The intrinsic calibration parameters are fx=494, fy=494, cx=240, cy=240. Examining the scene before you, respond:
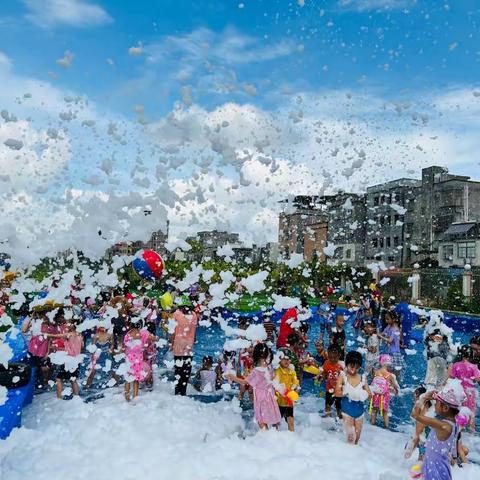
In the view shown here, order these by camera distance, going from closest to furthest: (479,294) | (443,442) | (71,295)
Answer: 1. (443,442)
2. (71,295)
3. (479,294)

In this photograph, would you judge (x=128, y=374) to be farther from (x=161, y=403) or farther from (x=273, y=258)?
(x=273, y=258)

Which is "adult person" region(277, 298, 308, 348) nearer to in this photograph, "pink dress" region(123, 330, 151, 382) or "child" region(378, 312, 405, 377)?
"child" region(378, 312, 405, 377)

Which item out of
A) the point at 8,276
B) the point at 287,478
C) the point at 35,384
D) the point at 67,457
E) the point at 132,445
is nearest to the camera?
the point at 287,478

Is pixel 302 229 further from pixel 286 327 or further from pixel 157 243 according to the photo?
pixel 286 327

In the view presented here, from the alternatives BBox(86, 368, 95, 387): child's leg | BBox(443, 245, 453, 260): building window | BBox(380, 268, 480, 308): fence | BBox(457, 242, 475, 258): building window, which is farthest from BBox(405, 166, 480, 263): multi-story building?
BBox(86, 368, 95, 387): child's leg

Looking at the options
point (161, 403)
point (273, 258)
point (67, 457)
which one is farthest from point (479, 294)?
point (273, 258)

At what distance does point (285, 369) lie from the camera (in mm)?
6441

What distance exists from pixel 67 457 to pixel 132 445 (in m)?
0.77

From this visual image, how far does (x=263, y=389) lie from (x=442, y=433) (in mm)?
2454

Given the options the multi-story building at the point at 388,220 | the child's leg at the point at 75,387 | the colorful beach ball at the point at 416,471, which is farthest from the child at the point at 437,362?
the multi-story building at the point at 388,220

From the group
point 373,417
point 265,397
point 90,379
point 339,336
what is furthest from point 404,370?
point 90,379

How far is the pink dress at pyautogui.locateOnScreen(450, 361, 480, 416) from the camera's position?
675cm

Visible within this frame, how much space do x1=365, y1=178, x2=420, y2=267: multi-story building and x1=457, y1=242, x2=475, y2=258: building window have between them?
719cm

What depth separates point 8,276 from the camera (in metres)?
15.3
